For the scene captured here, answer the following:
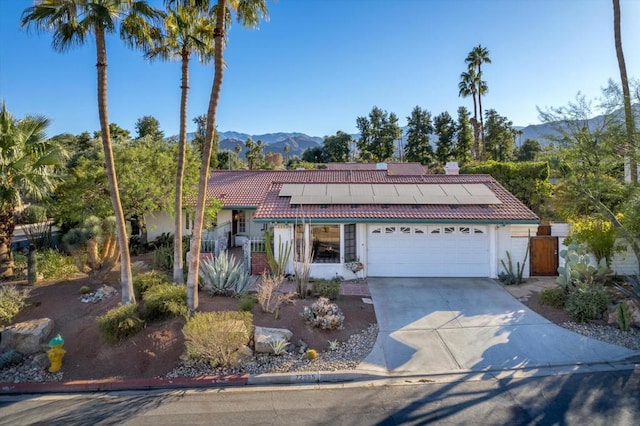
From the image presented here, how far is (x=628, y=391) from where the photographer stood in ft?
22.5

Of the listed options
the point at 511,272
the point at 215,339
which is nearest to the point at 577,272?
the point at 511,272

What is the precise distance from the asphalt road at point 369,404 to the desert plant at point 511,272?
227 inches

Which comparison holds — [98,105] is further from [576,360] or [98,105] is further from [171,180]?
[576,360]

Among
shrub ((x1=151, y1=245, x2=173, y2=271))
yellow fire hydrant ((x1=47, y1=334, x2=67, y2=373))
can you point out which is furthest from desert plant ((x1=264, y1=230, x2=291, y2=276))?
yellow fire hydrant ((x1=47, y1=334, x2=67, y2=373))

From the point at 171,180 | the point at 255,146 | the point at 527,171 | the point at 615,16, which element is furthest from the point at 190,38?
the point at 255,146

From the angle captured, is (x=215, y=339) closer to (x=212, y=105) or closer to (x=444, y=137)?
(x=212, y=105)

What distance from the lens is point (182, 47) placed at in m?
11.1

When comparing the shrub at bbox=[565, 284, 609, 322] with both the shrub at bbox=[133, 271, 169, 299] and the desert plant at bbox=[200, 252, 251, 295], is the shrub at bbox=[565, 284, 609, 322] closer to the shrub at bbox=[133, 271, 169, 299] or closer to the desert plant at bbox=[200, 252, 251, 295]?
the desert plant at bbox=[200, 252, 251, 295]

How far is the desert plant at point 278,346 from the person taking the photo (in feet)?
27.4

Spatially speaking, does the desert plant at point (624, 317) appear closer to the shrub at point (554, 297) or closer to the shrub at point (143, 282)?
the shrub at point (554, 297)

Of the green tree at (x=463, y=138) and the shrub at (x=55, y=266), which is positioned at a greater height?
the green tree at (x=463, y=138)

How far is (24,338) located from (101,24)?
805cm

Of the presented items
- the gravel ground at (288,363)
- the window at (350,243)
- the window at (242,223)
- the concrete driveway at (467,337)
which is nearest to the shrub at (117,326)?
the gravel ground at (288,363)

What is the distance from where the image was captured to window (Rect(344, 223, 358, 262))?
567 inches
